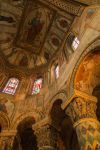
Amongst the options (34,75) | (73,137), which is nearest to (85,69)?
(73,137)

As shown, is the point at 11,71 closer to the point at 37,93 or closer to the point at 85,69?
the point at 37,93

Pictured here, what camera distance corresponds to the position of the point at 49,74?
12.5m

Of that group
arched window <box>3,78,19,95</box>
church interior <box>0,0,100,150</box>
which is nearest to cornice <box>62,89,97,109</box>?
church interior <box>0,0,100,150</box>

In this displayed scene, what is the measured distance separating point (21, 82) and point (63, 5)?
537cm

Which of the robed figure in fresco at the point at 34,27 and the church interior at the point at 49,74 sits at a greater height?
the robed figure in fresco at the point at 34,27

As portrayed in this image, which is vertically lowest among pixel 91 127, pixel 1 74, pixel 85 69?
pixel 91 127

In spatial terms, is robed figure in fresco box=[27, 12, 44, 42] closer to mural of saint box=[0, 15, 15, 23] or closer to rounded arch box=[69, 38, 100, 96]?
mural of saint box=[0, 15, 15, 23]

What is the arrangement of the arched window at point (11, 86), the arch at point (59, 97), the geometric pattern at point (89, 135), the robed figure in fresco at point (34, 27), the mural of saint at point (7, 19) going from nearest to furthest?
1. the geometric pattern at point (89, 135)
2. the arch at point (59, 97)
3. the mural of saint at point (7, 19)
4. the robed figure in fresco at point (34, 27)
5. the arched window at point (11, 86)

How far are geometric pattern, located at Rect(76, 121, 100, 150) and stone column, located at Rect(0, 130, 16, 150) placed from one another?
381 centimetres

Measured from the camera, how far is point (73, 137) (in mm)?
11320

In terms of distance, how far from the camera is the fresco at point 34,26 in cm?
1157

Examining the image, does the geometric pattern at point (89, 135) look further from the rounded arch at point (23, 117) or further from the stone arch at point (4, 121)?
the stone arch at point (4, 121)

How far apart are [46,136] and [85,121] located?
2433 millimetres

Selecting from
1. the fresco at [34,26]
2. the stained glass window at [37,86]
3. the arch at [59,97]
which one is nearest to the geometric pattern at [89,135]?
the arch at [59,97]
